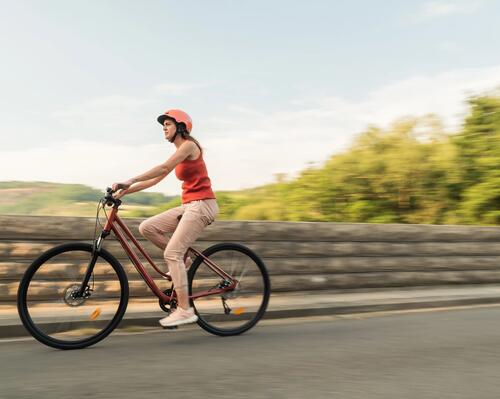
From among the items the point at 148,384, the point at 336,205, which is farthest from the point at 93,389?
the point at 336,205

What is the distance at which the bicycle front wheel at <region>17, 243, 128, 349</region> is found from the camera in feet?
16.9

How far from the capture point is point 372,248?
8969mm

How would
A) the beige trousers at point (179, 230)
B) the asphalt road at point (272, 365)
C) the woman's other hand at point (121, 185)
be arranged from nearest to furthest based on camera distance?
the asphalt road at point (272, 365) < the woman's other hand at point (121, 185) < the beige trousers at point (179, 230)

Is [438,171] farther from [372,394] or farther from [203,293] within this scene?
[372,394]

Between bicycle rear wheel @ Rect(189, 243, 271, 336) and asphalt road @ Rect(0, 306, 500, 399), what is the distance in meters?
0.19

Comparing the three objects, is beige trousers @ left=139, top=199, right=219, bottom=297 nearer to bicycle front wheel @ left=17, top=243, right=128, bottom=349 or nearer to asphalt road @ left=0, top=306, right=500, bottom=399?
bicycle front wheel @ left=17, top=243, right=128, bottom=349

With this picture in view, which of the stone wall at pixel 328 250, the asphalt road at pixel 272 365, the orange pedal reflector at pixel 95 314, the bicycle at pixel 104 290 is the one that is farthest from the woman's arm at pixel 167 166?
the stone wall at pixel 328 250

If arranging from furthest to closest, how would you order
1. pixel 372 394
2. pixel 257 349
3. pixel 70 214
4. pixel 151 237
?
1. pixel 70 214
2. pixel 151 237
3. pixel 257 349
4. pixel 372 394

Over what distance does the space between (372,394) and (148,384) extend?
4.77 ft

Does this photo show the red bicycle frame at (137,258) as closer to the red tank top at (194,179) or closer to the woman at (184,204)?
the woman at (184,204)

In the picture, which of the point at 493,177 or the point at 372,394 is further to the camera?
the point at 493,177

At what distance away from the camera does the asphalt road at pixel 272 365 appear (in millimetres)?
4035

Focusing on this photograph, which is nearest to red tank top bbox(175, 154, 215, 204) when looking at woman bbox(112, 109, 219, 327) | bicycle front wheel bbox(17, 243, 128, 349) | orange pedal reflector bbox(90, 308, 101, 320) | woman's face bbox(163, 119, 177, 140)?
→ woman bbox(112, 109, 219, 327)

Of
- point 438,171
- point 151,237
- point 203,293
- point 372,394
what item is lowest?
point 372,394
